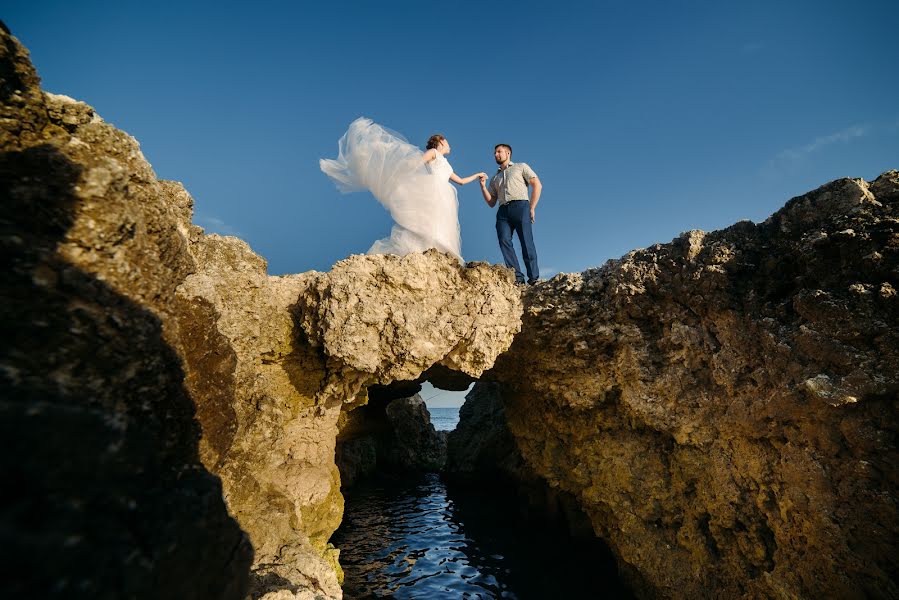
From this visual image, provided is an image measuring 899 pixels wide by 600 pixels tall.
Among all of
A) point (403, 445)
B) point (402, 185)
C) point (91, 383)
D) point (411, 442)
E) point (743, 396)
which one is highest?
point (402, 185)

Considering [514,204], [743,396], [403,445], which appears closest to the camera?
[743,396]

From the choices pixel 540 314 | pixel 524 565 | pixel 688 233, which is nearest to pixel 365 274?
pixel 540 314

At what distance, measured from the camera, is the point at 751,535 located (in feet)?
20.6

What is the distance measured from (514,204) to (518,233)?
67 cm

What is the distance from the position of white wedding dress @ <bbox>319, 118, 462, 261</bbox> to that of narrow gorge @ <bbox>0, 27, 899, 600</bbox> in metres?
0.73

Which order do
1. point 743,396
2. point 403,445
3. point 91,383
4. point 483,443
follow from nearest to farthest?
1. point 91,383
2. point 743,396
3. point 483,443
4. point 403,445

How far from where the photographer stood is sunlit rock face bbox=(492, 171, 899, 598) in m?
5.30

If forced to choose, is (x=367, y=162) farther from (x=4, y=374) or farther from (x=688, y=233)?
(x=4, y=374)

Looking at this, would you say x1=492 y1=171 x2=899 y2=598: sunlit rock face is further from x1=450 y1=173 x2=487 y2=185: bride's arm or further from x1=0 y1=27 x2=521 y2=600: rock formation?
x1=0 y1=27 x2=521 y2=600: rock formation

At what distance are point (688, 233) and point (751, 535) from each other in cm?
501

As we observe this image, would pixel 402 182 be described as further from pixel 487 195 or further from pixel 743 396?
pixel 743 396

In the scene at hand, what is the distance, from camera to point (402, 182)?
25.2 ft

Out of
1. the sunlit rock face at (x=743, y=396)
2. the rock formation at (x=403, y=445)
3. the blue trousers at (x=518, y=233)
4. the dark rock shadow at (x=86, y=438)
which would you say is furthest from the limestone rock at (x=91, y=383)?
the rock formation at (x=403, y=445)

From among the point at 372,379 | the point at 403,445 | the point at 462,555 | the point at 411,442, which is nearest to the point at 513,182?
the point at 372,379
